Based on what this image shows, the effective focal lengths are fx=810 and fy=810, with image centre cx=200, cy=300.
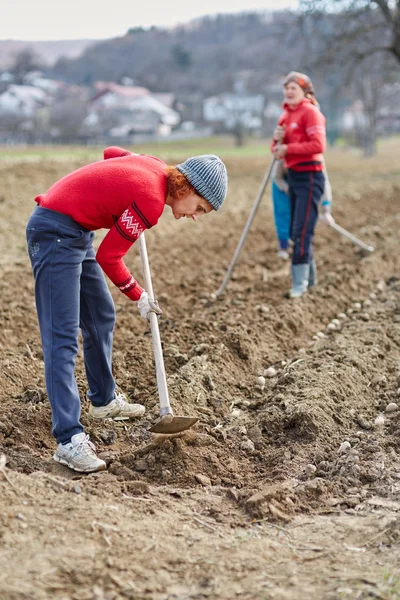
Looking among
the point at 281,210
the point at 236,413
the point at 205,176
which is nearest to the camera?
the point at 205,176

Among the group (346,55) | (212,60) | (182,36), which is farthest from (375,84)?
(182,36)

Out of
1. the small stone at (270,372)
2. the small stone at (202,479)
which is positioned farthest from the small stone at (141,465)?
the small stone at (270,372)

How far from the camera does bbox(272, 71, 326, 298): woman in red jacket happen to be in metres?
7.40

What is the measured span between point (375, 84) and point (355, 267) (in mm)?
33954

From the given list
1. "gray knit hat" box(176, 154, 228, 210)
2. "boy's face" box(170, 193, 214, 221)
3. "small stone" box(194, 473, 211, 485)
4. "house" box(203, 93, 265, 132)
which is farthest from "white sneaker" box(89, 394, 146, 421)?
"house" box(203, 93, 265, 132)

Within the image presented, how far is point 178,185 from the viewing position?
4.07 metres

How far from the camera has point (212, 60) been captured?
82875 mm

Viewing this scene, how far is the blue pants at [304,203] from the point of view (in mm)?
7562

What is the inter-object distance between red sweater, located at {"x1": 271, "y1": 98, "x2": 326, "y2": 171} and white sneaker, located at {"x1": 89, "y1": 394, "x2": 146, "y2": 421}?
132 inches

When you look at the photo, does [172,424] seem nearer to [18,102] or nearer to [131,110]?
[18,102]

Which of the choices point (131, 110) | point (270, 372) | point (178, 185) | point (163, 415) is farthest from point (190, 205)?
point (131, 110)

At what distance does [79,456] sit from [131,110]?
60.2 metres

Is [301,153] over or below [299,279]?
over

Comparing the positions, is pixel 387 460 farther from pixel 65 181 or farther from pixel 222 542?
pixel 65 181
